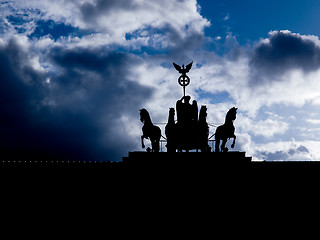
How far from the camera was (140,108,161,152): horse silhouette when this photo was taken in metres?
11.5

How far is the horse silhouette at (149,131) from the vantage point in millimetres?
11508

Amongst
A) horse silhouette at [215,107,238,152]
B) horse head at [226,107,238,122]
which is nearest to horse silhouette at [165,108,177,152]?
horse silhouette at [215,107,238,152]

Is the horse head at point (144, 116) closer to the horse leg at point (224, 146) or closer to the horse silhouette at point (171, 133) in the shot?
the horse silhouette at point (171, 133)

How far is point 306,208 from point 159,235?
5.61 metres

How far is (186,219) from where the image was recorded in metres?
9.45

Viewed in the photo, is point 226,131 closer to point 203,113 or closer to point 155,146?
point 203,113

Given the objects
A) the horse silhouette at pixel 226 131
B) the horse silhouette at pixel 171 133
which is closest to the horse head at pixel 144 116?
the horse silhouette at pixel 171 133

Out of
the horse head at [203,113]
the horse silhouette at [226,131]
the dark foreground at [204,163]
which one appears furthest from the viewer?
the horse silhouette at [226,131]

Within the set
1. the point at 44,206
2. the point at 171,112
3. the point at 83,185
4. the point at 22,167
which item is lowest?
the point at 44,206

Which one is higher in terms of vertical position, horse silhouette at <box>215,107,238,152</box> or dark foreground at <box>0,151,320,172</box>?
horse silhouette at <box>215,107,238,152</box>

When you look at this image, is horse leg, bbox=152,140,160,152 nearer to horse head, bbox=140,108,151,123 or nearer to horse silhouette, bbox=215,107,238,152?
horse head, bbox=140,108,151,123

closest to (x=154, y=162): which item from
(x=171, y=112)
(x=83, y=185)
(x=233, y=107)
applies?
(x=171, y=112)

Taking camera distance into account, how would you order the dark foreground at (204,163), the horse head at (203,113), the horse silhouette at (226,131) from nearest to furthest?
the dark foreground at (204,163)
the horse head at (203,113)
the horse silhouette at (226,131)

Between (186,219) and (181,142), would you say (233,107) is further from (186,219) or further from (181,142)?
(186,219)
